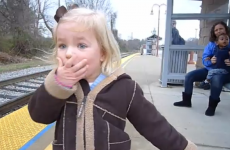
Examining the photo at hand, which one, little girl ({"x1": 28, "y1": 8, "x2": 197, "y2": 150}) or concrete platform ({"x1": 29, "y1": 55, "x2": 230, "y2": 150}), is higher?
little girl ({"x1": 28, "y1": 8, "x2": 197, "y2": 150})

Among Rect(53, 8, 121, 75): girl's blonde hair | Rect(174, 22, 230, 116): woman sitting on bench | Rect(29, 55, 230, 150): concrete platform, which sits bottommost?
Rect(29, 55, 230, 150): concrete platform

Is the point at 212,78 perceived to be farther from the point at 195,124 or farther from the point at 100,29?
the point at 100,29

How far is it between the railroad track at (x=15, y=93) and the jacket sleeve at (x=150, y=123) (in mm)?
3031

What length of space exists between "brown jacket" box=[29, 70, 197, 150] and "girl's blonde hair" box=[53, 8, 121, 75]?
0.26ft

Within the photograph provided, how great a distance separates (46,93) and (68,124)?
0.21m

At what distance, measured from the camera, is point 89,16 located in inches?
44.1

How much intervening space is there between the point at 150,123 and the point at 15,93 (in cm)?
455

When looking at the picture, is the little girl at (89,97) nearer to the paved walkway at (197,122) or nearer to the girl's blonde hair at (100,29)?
the girl's blonde hair at (100,29)

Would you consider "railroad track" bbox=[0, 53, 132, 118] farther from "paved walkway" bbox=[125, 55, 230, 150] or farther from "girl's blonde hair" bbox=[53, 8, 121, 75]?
"girl's blonde hair" bbox=[53, 8, 121, 75]

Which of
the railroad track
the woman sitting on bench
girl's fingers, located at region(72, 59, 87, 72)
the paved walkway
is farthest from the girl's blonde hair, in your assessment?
the railroad track

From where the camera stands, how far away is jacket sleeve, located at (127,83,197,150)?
1193 mm

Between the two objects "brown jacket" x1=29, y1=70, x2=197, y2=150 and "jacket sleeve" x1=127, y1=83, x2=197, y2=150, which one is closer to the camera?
"brown jacket" x1=29, y1=70, x2=197, y2=150

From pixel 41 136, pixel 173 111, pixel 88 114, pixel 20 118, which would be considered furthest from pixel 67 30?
pixel 173 111

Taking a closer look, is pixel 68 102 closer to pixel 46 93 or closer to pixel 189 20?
pixel 46 93
